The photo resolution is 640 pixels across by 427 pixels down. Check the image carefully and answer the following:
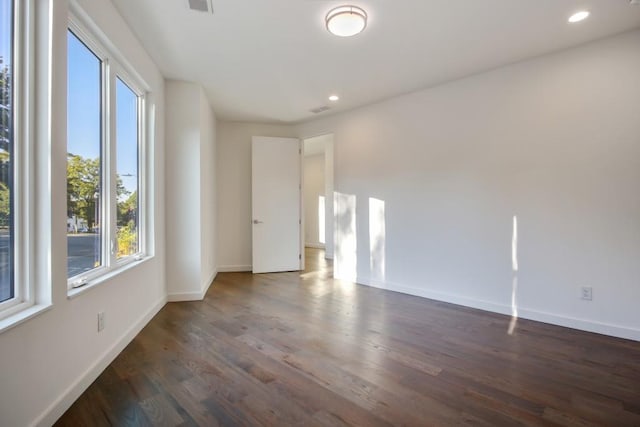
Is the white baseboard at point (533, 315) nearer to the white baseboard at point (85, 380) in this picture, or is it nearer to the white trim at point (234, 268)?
the white trim at point (234, 268)

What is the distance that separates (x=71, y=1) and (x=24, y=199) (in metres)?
1.20

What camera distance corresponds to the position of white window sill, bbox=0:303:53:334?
1.34 meters

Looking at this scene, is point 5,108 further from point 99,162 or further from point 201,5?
point 201,5

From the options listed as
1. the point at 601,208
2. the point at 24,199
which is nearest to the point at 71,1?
the point at 24,199

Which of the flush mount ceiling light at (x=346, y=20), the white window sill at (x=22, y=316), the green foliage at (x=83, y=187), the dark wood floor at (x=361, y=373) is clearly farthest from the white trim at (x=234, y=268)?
the flush mount ceiling light at (x=346, y=20)

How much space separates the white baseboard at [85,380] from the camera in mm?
1589

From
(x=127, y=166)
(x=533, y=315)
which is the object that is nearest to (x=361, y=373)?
(x=533, y=315)

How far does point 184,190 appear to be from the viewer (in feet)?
12.1

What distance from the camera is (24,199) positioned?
1.55 m

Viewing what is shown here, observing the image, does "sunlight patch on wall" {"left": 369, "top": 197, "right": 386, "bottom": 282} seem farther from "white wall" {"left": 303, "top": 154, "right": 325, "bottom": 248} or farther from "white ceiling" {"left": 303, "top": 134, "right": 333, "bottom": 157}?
"white wall" {"left": 303, "top": 154, "right": 325, "bottom": 248}

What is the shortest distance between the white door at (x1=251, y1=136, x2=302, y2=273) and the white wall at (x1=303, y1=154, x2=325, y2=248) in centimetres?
288

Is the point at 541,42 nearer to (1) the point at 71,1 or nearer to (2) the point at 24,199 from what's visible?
(1) the point at 71,1

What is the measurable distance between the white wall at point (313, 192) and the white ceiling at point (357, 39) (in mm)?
4521

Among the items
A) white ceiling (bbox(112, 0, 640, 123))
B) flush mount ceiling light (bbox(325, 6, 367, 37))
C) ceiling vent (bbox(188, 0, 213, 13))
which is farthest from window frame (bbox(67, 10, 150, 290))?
flush mount ceiling light (bbox(325, 6, 367, 37))
